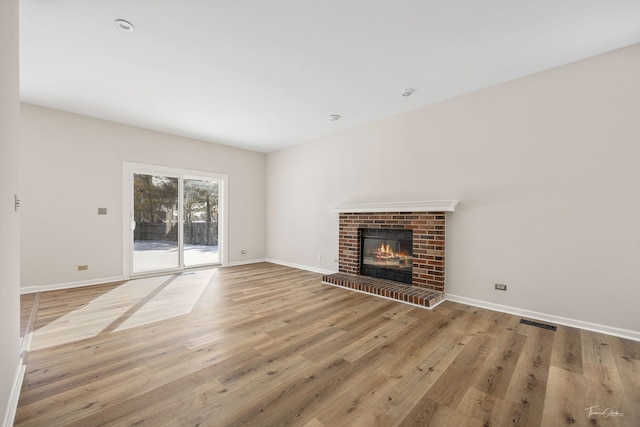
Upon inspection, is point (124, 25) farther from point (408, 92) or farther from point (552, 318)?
point (552, 318)

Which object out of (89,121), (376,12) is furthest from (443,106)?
(89,121)

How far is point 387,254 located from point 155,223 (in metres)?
4.41

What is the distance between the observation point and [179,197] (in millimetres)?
5477

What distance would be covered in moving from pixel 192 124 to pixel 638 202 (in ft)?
19.4

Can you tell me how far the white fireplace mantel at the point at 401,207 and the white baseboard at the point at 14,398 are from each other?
399 cm

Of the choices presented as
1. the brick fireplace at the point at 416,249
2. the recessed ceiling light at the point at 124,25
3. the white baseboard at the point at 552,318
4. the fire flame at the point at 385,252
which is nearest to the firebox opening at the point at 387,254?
the fire flame at the point at 385,252

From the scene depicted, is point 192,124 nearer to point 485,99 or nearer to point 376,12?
point 376,12

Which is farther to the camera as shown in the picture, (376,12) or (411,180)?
(411,180)

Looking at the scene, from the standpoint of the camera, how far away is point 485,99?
3418 millimetres

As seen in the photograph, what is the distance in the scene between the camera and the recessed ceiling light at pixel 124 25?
226 cm

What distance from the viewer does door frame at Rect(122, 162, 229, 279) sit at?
4.76 m

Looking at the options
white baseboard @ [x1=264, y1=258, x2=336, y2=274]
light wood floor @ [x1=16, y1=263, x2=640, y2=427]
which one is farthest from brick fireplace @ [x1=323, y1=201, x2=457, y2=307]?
white baseboard @ [x1=264, y1=258, x2=336, y2=274]

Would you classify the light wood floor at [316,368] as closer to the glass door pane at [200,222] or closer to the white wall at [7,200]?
the white wall at [7,200]

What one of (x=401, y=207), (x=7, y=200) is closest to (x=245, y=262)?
(x=401, y=207)
